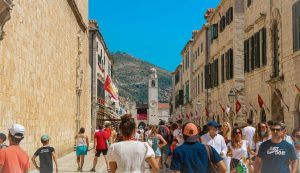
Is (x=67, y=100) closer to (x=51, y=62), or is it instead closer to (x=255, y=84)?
(x=51, y=62)

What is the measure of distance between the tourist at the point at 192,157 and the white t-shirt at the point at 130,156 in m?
0.53

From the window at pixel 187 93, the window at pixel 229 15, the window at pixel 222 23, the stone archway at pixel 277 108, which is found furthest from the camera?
the window at pixel 187 93

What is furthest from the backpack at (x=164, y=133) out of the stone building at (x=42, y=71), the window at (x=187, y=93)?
the window at (x=187, y=93)

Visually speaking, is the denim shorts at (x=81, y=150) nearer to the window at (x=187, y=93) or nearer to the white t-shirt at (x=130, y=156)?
the white t-shirt at (x=130, y=156)

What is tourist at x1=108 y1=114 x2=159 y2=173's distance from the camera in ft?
18.8

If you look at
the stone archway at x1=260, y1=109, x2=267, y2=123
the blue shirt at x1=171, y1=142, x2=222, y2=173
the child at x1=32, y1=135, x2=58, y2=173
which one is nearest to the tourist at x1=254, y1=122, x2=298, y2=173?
the blue shirt at x1=171, y1=142, x2=222, y2=173

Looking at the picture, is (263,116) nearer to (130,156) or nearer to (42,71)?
(42,71)

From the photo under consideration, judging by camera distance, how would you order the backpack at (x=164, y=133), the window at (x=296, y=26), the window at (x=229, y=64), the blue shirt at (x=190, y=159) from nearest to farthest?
the blue shirt at (x=190, y=159) < the window at (x=296, y=26) < the backpack at (x=164, y=133) < the window at (x=229, y=64)

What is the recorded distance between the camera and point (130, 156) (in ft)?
18.8

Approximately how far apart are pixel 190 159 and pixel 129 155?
2.59ft

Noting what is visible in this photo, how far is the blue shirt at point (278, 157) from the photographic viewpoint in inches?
298

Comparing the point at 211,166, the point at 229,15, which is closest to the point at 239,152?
the point at 211,166

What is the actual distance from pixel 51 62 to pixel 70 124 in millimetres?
7290

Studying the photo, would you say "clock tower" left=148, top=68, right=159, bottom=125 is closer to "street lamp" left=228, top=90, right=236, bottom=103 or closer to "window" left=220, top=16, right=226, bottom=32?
"window" left=220, top=16, right=226, bottom=32
